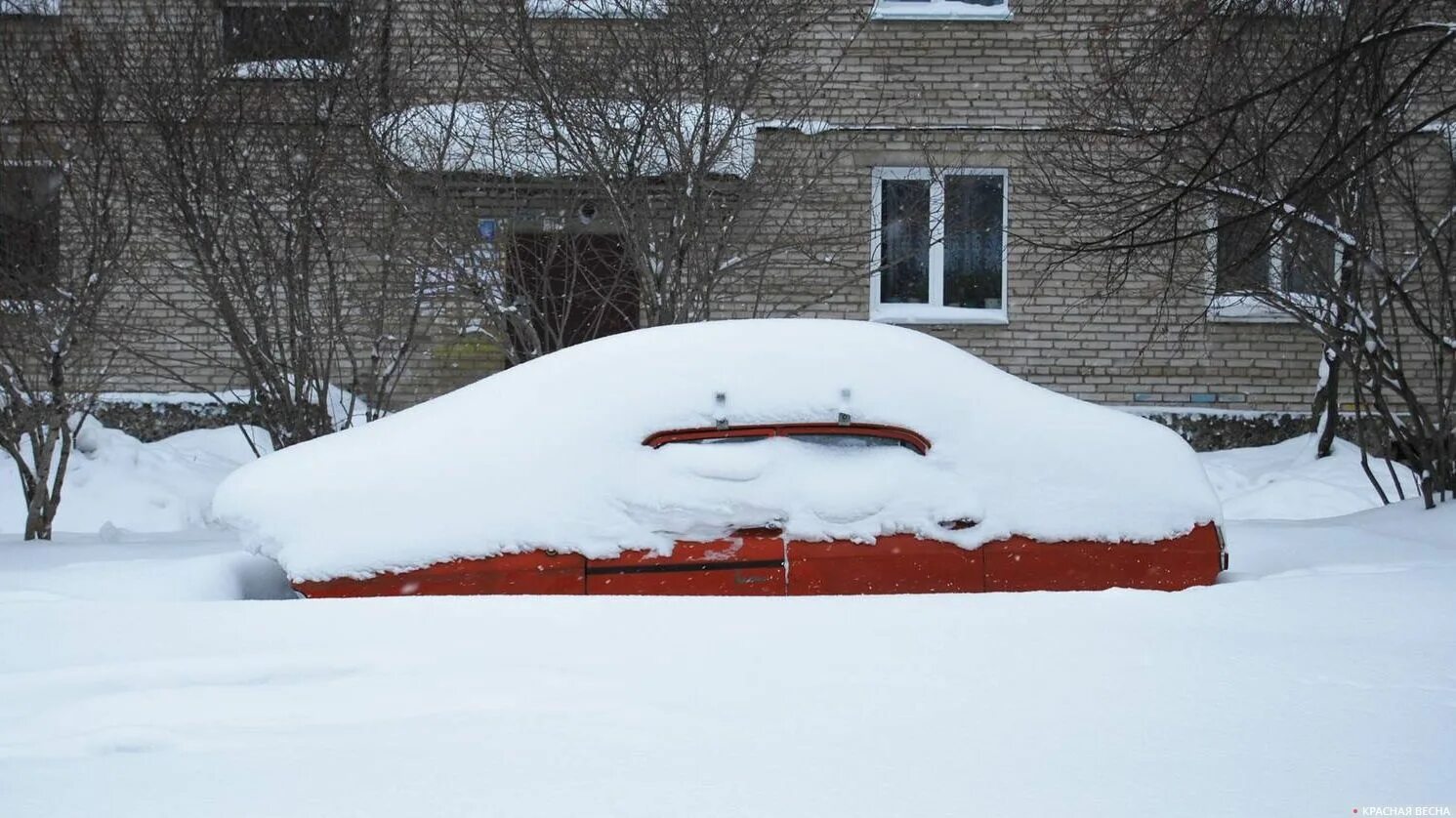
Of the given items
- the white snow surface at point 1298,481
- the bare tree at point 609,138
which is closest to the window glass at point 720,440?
the bare tree at point 609,138

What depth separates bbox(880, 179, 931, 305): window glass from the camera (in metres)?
12.3

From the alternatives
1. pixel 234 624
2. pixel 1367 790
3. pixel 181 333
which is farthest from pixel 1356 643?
pixel 181 333

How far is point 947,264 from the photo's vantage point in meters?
12.8

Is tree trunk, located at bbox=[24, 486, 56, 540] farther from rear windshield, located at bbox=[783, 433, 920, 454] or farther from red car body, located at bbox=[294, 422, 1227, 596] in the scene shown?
rear windshield, located at bbox=[783, 433, 920, 454]

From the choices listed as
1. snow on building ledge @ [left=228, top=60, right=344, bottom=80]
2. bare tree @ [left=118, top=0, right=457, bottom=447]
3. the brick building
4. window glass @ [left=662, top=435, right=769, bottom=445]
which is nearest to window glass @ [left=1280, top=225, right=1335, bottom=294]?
the brick building

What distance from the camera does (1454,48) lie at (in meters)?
7.31

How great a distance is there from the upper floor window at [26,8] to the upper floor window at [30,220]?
4.77 ft

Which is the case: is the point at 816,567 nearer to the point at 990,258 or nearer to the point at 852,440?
the point at 852,440

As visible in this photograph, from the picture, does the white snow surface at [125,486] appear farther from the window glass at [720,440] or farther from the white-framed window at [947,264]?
the window glass at [720,440]

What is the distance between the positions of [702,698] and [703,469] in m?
1.62

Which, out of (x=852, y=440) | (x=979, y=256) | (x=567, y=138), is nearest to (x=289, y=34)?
(x=567, y=138)

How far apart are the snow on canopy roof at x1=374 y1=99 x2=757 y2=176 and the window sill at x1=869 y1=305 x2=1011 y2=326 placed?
414 centimetres

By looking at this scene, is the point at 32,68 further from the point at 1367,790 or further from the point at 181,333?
the point at 1367,790

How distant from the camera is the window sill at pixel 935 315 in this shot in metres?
12.6
